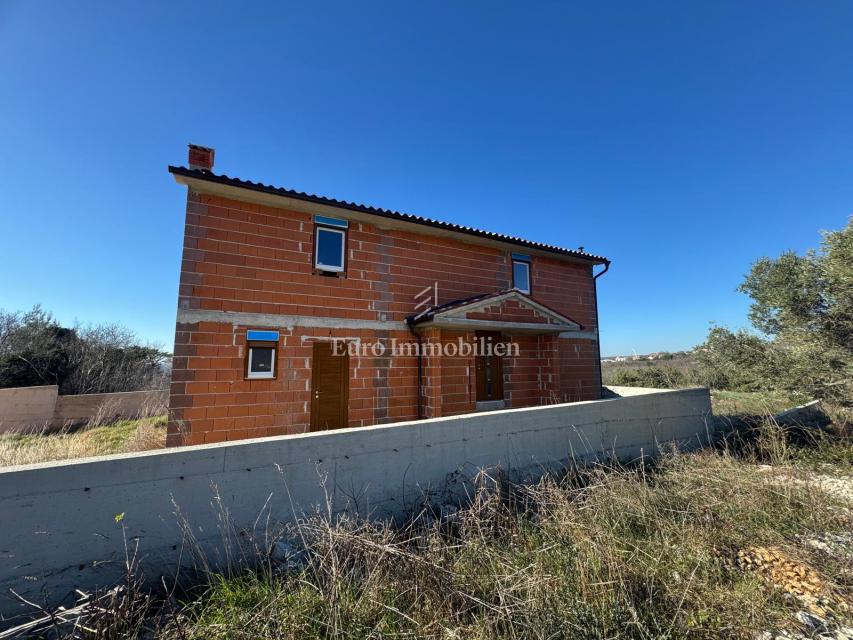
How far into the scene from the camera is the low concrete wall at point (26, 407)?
12.0 meters

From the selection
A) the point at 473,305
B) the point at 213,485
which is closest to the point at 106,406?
the point at 213,485

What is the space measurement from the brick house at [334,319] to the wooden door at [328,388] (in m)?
0.02

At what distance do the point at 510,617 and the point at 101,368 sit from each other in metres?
22.0

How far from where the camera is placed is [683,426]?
802cm

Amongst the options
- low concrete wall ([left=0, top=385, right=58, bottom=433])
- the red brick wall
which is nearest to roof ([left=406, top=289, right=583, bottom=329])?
the red brick wall

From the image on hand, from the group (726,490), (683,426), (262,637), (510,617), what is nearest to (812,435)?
(683,426)

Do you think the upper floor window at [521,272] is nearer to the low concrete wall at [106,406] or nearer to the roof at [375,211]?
the roof at [375,211]

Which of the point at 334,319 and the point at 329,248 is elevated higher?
the point at 329,248

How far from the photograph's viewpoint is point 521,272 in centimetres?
1046

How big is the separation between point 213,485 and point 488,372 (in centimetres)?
701

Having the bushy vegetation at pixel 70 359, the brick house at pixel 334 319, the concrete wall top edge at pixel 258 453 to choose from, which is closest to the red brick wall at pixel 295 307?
the brick house at pixel 334 319

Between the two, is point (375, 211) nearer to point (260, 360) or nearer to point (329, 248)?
point (329, 248)

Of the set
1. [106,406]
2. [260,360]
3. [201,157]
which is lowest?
[106,406]

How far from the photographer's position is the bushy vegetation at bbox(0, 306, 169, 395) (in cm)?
1454
